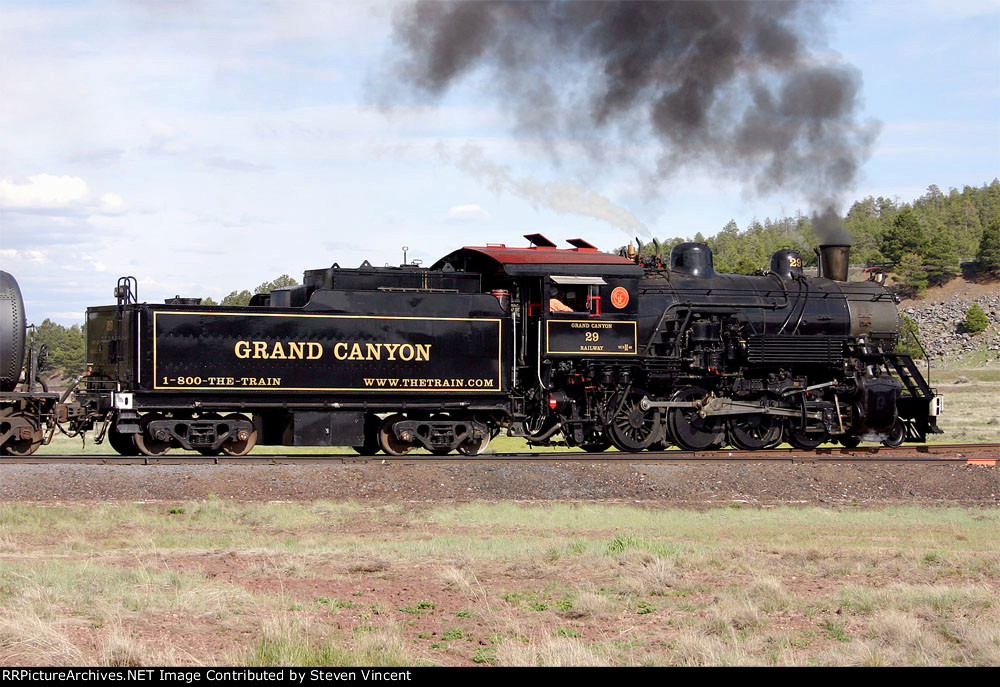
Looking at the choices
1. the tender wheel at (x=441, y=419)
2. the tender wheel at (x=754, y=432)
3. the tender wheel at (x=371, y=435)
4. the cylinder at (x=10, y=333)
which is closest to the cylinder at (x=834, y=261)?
the tender wheel at (x=754, y=432)

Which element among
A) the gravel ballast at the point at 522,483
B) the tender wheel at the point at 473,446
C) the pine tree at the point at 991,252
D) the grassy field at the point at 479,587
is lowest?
the grassy field at the point at 479,587

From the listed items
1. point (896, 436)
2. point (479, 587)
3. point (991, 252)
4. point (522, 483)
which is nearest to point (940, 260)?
point (991, 252)

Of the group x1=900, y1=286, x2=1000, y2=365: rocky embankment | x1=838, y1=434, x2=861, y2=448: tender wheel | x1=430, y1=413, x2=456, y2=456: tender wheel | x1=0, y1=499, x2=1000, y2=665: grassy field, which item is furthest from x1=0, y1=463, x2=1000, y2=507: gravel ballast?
x1=900, y1=286, x2=1000, y2=365: rocky embankment

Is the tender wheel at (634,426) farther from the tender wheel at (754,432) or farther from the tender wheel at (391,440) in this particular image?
the tender wheel at (391,440)

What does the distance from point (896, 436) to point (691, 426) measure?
4.65 metres

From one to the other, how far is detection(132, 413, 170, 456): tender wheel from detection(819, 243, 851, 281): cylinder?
1382cm

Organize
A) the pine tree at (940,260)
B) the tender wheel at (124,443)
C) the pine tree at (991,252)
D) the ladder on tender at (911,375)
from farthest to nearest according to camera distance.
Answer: the pine tree at (991,252), the pine tree at (940,260), the ladder on tender at (911,375), the tender wheel at (124,443)

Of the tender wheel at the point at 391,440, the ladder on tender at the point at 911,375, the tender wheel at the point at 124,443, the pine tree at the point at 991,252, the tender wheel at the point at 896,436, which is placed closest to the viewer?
the tender wheel at the point at 124,443

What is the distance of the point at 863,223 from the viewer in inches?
6319

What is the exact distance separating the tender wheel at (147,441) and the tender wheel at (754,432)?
34.7ft

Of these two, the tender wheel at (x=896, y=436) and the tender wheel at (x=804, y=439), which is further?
the tender wheel at (x=896, y=436)

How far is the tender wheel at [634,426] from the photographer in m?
19.7

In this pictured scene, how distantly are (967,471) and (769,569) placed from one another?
843 centimetres

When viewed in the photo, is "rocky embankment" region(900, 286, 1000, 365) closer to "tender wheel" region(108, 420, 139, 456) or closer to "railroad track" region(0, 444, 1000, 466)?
"railroad track" region(0, 444, 1000, 466)
